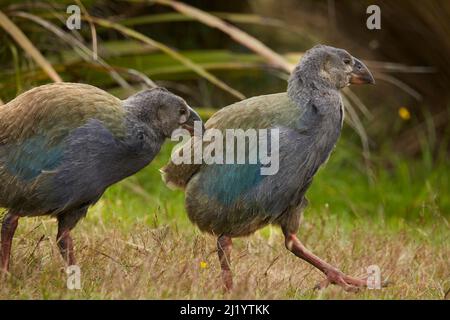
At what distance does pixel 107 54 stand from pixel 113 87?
42 centimetres

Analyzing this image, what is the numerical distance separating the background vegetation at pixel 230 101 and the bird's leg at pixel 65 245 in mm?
70

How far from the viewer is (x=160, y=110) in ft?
15.1

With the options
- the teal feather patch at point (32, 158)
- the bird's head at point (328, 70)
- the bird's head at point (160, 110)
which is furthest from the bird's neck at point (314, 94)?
the teal feather patch at point (32, 158)

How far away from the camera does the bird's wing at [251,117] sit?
4.69 metres

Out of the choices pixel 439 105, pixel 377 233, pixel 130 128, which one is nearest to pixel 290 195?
pixel 130 128

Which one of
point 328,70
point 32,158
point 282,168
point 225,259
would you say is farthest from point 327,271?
point 32,158

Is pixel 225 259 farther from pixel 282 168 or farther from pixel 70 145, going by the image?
pixel 70 145

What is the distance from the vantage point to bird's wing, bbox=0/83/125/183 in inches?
174

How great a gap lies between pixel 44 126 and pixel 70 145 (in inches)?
6.5

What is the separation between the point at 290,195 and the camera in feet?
15.4

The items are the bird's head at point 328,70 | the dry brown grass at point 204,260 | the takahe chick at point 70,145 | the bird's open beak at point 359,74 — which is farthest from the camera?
the bird's open beak at point 359,74

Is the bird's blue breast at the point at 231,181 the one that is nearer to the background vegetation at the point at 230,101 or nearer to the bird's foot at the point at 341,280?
the background vegetation at the point at 230,101

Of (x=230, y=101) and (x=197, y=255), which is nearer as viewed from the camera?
(x=197, y=255)

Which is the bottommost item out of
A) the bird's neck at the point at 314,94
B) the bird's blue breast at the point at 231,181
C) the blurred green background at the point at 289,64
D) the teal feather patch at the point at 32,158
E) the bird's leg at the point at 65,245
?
the blurred green background at the point at 289,64
